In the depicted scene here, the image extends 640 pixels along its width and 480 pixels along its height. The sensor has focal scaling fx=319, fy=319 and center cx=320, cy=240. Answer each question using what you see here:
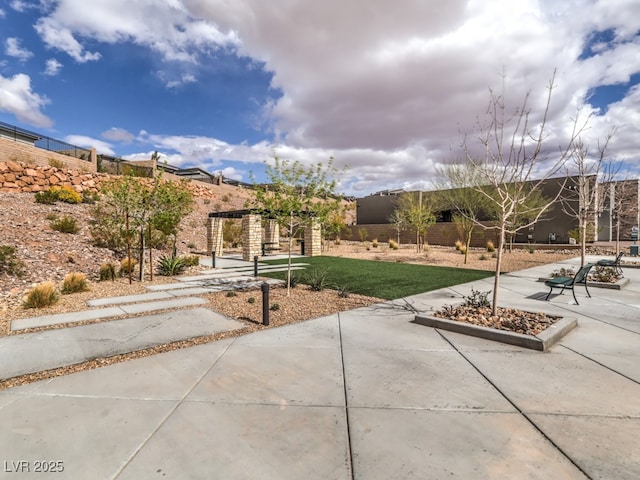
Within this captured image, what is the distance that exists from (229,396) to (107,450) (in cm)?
120

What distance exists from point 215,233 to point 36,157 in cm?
1330

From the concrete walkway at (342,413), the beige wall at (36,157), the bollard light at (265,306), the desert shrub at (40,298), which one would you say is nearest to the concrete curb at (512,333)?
the concrete walkway at (342,413)

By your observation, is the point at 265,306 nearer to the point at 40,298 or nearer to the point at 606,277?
the point at 40,298

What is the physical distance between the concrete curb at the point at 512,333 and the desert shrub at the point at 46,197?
2207 centimetres

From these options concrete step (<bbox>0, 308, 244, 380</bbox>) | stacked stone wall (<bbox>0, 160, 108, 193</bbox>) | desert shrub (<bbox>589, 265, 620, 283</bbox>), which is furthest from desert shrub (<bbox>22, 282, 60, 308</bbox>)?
desert shrub (<bbox>589, 265, 620, 283</bbox>)

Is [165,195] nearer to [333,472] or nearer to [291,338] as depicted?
[291,338]

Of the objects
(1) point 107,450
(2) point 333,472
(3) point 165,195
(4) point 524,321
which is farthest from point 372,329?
(3) point 165,195

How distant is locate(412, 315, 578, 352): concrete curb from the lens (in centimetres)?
504

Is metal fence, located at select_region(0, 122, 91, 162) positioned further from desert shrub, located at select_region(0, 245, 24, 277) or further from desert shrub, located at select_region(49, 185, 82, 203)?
desert shrub, located at select_region(0, 245, 24, 277)

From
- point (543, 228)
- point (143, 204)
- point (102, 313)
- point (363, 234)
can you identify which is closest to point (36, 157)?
point (143, 204)

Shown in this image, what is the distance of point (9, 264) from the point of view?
34.8 feet

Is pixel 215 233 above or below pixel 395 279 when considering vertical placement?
above

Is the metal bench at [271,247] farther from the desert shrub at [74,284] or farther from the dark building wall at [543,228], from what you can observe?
the dark building wall at [543,228]

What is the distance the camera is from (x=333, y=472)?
2.50m
